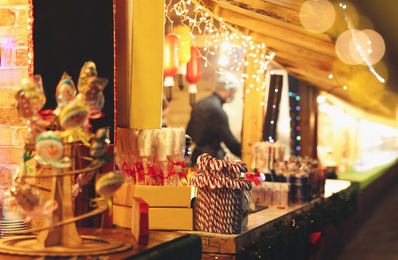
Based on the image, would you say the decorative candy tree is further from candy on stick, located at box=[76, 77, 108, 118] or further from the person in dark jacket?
the person in dark jacket

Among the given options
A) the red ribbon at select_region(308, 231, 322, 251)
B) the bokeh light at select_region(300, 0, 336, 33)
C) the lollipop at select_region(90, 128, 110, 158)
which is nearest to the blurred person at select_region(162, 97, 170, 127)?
the bokeh light at select_region(300, 0, 336, 33)

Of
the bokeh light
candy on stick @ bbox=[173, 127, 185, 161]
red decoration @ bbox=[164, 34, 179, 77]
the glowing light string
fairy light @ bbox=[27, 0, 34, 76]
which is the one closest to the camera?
fairy light @ bbox=[27, 0, 34, 76]

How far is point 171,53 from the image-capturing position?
6.27 metres

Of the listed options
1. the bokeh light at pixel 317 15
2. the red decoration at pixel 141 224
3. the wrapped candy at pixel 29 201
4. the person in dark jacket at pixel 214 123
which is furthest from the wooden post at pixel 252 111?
the wrapped candy at pixel 29 201

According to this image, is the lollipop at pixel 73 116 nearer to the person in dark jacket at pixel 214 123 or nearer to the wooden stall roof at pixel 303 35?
the wooden stall roof at pixel 303 35

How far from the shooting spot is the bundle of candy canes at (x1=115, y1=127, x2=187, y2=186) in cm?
370

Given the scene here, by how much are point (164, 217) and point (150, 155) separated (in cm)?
38

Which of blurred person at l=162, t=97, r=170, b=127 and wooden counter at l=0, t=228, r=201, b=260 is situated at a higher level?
blurred person at l=162, t=97, r=170, b=127

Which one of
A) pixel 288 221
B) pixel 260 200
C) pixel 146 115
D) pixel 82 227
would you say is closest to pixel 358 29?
pixel 260 200

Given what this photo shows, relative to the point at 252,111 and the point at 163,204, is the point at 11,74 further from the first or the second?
the point at 252,111

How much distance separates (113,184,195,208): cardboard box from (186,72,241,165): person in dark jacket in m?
4.02

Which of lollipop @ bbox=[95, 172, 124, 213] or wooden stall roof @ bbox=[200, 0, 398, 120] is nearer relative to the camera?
lollipop @ bbox=[95, 172, 124, 213]

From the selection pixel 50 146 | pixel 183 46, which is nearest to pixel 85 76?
pixel 50 146

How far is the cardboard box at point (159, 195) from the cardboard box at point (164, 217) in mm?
29
